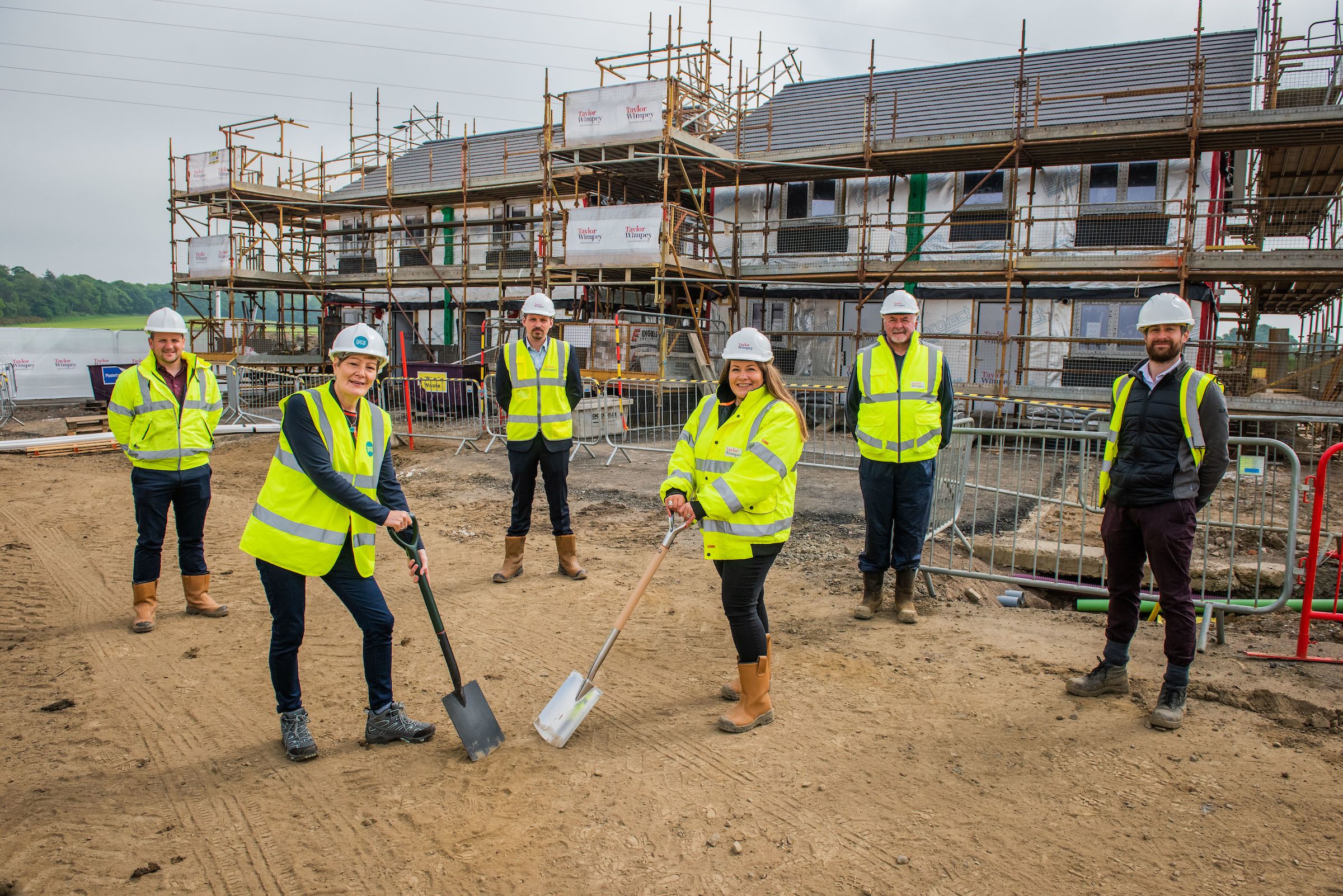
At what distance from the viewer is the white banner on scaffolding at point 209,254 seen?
2708 cm

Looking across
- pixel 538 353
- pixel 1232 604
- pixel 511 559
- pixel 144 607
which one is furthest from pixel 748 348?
pixel 144 607

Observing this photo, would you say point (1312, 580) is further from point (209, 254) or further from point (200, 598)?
point (209, 254)

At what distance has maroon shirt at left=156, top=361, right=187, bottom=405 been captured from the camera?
5910mm

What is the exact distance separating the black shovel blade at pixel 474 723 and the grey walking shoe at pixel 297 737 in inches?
25.4

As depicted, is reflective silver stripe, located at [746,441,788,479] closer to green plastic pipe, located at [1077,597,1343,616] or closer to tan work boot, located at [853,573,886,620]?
tan work boot, located at [853,573,886,620]

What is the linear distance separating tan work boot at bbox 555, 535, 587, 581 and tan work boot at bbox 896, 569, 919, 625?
99.6 inches

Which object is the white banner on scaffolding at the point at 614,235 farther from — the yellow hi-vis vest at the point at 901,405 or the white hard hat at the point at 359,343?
the white hard hat at the point at 359,343

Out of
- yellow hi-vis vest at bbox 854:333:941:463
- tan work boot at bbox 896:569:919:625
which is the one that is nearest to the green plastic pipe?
tan work boot at bbox 896:569:919:625

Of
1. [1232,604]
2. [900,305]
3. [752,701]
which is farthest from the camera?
[900,305]

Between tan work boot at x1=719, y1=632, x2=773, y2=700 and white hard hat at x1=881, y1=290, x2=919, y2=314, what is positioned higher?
white hard hat at x1=881, y1=290, x2=919, y2=314

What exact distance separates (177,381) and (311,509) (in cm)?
295

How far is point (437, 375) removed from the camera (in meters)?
15.2

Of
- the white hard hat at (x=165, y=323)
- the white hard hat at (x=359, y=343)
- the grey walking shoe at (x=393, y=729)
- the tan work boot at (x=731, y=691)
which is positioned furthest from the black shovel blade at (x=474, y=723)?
the white hard hat at (x=165, y=323)

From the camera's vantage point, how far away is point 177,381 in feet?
19.6
